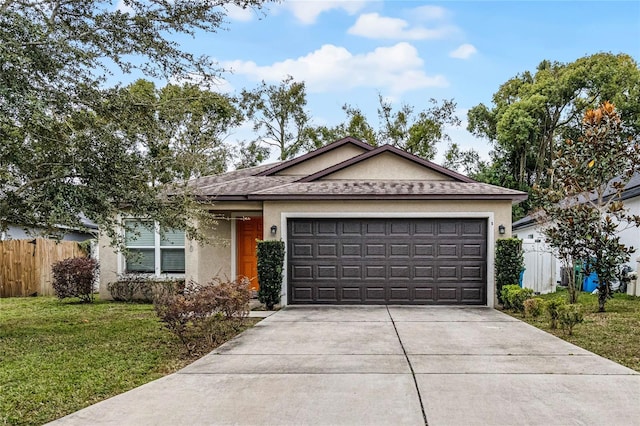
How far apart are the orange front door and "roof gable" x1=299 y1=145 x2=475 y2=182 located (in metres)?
2.06

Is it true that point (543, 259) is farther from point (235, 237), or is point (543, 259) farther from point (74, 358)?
point (74, 358)

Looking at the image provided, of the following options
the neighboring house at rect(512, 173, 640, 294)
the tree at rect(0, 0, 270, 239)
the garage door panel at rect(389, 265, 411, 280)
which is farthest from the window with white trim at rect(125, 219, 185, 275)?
the neighboring house at rect(512, 173, 640, 294)

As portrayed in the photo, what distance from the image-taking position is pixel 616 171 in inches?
428

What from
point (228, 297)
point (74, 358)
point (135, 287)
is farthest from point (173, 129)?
point (135, 287)

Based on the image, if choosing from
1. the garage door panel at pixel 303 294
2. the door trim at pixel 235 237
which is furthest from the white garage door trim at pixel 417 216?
the door trim at pixel 235 237

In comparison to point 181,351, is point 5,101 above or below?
above

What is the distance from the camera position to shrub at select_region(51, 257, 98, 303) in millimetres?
12859

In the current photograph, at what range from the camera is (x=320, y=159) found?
49.5 feet

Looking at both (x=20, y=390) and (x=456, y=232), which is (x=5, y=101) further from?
(x=456, y=232)

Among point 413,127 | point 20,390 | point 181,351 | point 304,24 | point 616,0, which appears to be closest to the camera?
point 20,390

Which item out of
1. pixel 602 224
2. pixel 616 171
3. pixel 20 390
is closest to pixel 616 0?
pixel 616 171

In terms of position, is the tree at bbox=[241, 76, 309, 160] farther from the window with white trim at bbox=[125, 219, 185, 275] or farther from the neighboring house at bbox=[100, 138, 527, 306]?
the neighboring house at bbox=[100, 138, 527, 306]

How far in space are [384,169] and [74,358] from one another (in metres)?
9.03

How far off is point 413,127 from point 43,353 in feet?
89.4
